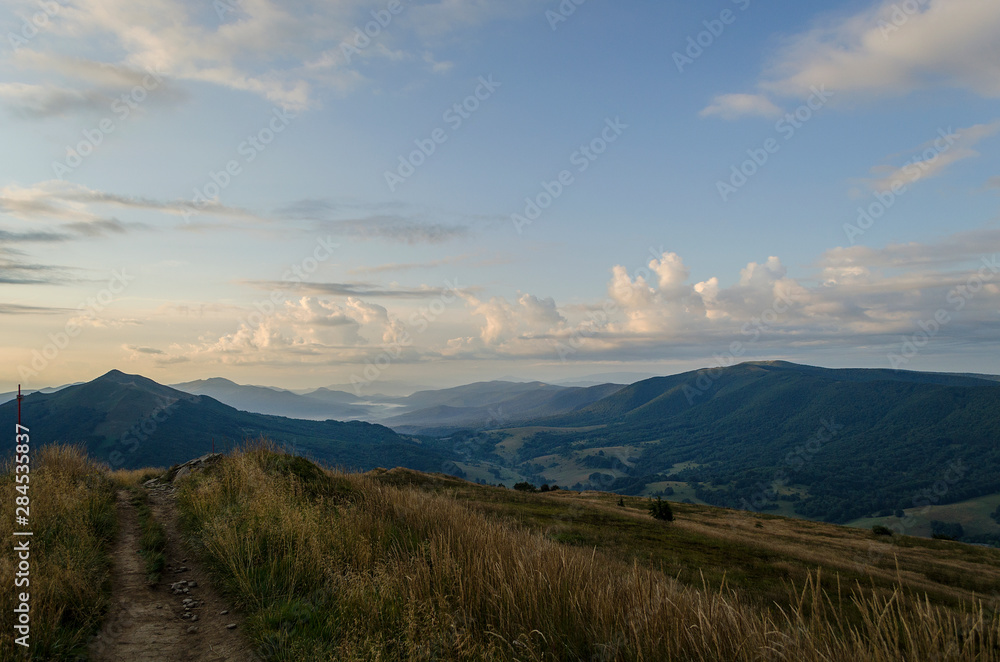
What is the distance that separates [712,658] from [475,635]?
8.56 feet

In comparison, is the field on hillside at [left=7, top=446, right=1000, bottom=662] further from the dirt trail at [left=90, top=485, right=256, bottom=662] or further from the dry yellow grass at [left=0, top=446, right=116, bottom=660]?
the dirt trail at [left=90, top=485, right=256, bottom=662]

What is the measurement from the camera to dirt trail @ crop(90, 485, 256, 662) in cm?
645

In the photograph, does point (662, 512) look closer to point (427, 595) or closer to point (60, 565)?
point (427, 595)

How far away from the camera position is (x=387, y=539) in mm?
9312

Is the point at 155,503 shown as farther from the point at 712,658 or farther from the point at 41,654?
the point at 712,658

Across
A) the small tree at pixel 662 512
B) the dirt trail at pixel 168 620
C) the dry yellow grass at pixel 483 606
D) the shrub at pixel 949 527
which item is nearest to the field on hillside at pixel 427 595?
the dry yellow grass at pixel 483 606

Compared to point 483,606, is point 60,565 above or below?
above

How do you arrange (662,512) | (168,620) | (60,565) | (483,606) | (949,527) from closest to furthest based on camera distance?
(483,606) < (168,620) < (60,565) < (662,512) < (949,527)

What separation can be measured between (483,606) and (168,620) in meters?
4.77

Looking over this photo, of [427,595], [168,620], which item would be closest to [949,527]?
[427,595]

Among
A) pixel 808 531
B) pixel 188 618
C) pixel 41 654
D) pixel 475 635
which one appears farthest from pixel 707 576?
pixel 808 531

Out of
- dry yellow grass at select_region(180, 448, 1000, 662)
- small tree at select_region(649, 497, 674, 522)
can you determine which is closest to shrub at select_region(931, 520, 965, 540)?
small tree at select_region(649, 497, 674, 522)

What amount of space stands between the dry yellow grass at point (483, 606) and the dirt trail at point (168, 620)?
0.34m

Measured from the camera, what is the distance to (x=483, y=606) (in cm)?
652
